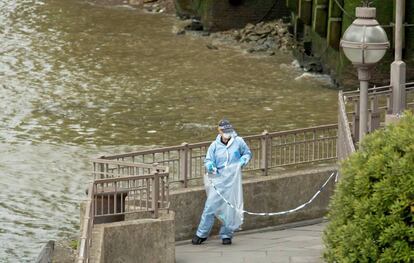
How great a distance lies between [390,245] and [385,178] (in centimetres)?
44

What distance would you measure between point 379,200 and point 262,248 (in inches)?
226

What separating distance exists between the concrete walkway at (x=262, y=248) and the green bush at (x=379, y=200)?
439cm

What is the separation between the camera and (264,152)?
1583 cm

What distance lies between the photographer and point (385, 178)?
29.6 feet

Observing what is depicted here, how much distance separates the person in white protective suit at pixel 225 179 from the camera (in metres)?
14.7

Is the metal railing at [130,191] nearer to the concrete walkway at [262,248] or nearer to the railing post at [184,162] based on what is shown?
the concrete walkway at [262,248]

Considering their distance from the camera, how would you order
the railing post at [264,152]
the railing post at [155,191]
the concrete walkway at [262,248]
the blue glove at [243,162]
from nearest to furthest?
the railing post at [155,191], the concrete walkway at [262,248], the blue glove at [243,162], the railing post at [264,152]

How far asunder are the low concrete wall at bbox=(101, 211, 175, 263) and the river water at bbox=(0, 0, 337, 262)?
4.77 meters

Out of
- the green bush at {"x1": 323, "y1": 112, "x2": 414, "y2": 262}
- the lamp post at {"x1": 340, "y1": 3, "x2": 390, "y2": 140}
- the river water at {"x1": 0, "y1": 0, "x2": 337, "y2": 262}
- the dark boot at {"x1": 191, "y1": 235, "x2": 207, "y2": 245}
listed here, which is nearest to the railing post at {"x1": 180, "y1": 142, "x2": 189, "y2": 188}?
the dark boot at {"x1": 191, "y1": 235, "x2": 207, "y2": 245}

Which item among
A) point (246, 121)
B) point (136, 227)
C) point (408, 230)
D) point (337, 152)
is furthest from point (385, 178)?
point (246, 121)

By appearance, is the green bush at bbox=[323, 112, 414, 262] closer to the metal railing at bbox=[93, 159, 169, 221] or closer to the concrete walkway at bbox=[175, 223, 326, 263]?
the concrete walkway at bbox=[175, 223, 326, 263]

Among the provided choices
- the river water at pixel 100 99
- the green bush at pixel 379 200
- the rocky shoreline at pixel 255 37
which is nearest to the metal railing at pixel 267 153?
the river water at pixel 100 99

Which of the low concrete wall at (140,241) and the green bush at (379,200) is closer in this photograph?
the green bush at (379,200)

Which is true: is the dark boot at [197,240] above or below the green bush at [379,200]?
below
